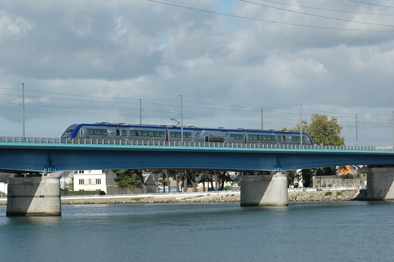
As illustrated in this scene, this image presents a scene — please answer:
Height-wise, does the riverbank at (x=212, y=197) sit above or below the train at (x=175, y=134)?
below

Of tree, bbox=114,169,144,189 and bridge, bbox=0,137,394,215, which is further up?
bridge, bbox=0,137,394,215

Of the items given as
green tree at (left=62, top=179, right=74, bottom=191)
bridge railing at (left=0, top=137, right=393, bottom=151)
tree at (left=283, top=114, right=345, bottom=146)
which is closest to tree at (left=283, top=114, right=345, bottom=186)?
tree at (left=283, top=114, right=345, bottom=146)

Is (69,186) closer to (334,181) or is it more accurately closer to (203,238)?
(334,181)

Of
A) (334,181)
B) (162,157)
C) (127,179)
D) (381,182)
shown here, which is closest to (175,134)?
(162,157)

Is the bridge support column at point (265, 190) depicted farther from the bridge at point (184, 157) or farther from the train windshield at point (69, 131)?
the train windshield at point (69, 131)

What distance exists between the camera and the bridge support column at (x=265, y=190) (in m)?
102

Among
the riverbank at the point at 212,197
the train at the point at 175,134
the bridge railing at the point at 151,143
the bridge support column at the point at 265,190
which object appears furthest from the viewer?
the riverbank at the point at 212,197

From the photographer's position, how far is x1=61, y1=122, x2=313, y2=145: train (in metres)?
88.9

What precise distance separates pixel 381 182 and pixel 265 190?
33953mm

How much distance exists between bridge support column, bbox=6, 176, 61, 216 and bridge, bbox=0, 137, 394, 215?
0.52ft

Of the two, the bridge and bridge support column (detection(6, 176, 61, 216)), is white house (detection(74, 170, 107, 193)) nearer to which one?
the bridge

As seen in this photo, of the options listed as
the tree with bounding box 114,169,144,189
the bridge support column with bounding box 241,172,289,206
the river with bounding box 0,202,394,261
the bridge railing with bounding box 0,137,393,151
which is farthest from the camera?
the tree with bounding box 114,169,144,189

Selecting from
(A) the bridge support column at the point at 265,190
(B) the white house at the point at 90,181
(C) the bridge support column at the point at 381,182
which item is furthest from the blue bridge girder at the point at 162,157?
(B) the white house at the point at 90,181

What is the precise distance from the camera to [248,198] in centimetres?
10444
